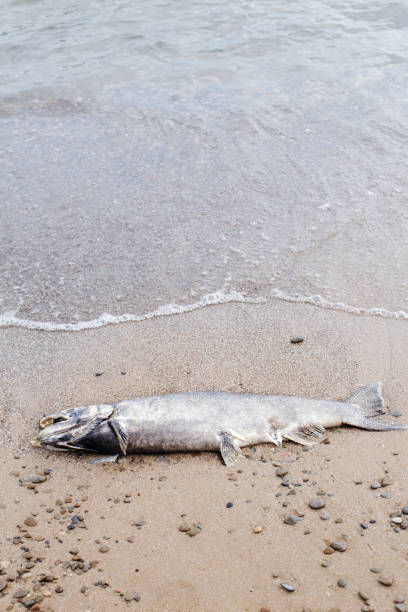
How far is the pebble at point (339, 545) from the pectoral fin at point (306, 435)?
85cm

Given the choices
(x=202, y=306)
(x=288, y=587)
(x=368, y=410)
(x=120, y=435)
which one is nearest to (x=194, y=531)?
(x=288, y=587)

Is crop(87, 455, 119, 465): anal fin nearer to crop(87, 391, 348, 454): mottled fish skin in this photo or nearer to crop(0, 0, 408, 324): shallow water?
crop(87, 391, 348, 454): mottled fish skin

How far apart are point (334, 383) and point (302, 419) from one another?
0.58 metres

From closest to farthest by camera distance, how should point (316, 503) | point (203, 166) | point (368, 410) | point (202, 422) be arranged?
point (316, 503), point (202, 422), point (368, 410), point (203, 166)

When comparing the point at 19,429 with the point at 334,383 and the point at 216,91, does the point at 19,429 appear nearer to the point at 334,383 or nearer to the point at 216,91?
the point at 334,383

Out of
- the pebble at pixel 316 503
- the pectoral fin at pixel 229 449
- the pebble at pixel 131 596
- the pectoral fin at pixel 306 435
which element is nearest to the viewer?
the pebble at pixel 131 596

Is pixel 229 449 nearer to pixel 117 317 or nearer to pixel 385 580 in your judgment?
pixel 385 580

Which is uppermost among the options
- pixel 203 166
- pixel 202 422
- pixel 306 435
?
pixel 203 166

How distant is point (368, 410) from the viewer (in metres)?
4.19

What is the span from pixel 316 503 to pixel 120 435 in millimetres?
1366

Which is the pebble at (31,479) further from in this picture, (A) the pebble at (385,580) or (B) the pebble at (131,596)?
(A) the pebble at (385,580)

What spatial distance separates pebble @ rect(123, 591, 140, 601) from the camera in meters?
2.98

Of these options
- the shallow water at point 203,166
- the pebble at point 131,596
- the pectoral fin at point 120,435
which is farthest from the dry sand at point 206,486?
the shallow water at point 203,166

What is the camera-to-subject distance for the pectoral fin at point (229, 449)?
388 cm
